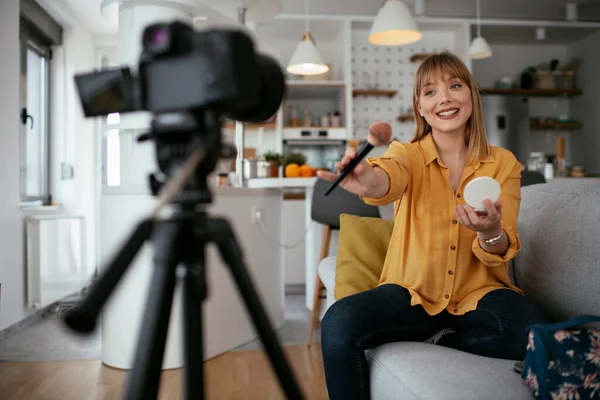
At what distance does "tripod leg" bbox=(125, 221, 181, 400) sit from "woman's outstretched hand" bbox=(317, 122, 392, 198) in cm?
39

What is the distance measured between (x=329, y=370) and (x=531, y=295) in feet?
2.20

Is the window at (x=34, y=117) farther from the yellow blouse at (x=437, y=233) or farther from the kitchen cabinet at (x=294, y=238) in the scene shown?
the yellow blouse at (x=437, y=233)

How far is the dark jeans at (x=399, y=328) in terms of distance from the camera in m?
1.14

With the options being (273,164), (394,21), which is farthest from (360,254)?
(394,21)

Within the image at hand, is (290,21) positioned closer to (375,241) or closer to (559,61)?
(559,61)

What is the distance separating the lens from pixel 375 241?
1.76m

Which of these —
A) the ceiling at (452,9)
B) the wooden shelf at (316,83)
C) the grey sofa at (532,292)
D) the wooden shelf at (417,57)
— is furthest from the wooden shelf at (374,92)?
the grey sofa at (532,292)

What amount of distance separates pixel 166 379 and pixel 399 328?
4.17 ft

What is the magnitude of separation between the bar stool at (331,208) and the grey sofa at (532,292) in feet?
2.52

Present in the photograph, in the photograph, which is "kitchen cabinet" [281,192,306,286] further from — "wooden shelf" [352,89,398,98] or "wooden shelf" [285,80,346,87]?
"wooden shelf" [352,89,398,98]

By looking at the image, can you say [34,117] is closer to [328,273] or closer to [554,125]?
[328,273]

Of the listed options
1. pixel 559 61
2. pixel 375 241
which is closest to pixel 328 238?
pixel 375 241

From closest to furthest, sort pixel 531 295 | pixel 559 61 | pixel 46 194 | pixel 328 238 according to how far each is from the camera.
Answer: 1. pixel 531 295
2. pixel 328 238
3. pixel 46 194
4. pixel 559 61

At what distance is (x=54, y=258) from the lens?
143 inches
